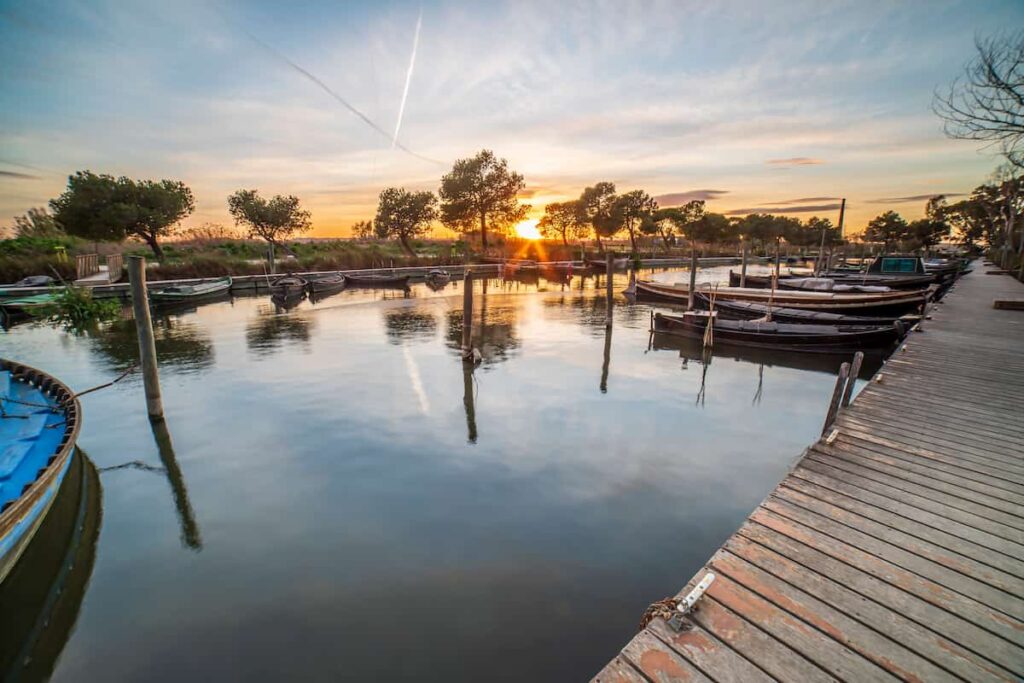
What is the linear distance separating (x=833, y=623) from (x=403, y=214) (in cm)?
6439

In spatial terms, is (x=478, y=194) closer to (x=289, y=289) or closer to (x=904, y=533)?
(x=289, y=289)

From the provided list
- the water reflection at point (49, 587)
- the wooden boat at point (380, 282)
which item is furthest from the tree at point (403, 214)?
the water reflection at point (49, 587)

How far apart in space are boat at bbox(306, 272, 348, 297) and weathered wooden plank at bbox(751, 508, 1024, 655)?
122 ft

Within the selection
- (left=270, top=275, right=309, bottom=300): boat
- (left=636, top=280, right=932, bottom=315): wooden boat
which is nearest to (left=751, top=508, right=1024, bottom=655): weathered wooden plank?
(left=636, top=280, right=932, bottom=315): wooden boat

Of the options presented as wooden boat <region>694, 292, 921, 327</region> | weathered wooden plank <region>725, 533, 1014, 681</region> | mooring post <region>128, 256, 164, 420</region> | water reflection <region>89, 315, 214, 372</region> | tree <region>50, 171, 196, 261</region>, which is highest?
tree <region>50, 171, 196, 261</region>

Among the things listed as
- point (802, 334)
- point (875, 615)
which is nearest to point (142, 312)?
point (875, 615)

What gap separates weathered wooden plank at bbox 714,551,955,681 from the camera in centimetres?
297

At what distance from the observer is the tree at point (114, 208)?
36781mm

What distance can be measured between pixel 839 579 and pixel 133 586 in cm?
874

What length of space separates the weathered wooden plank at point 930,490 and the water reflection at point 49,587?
33.3 feet

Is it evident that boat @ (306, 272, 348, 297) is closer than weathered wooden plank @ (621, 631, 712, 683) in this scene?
No

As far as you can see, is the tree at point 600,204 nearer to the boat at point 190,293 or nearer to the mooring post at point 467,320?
the boat at point 190,293

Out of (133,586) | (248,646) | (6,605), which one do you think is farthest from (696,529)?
(6,605)

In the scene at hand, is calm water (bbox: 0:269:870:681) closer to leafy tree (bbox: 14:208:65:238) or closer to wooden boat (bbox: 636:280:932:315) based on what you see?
wooden boat (bbox: 636:280:932:315)
